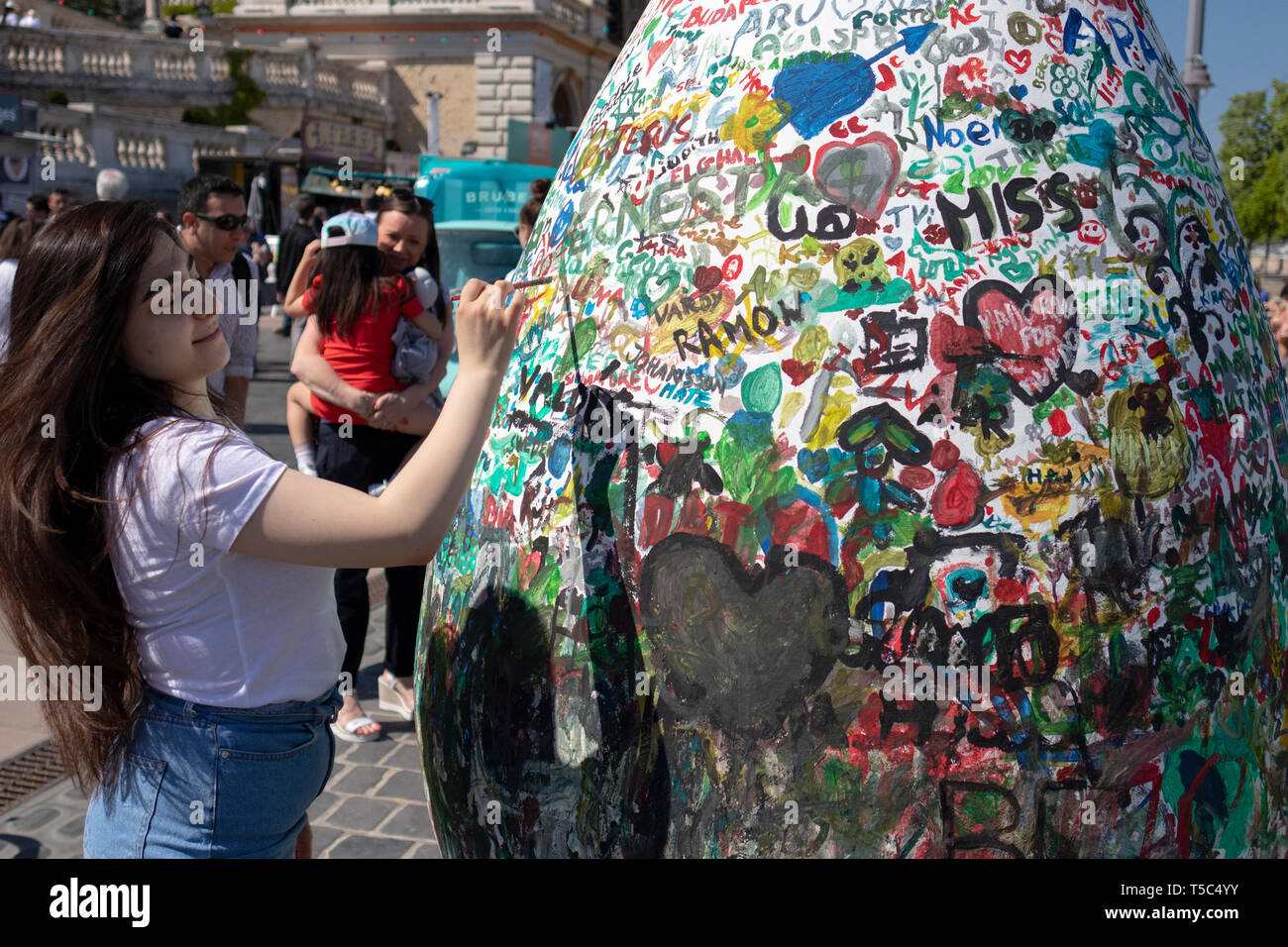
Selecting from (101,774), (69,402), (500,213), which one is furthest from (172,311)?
(500,213)

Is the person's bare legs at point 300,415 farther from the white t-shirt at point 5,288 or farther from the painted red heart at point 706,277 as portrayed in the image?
the painted red heart at point 706,277

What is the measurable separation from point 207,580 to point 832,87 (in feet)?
3.97

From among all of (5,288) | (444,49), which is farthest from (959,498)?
(444,49)

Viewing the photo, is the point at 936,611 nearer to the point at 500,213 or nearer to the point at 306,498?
the point at 306,498

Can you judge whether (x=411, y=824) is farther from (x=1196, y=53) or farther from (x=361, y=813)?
(x=1196, y=53)

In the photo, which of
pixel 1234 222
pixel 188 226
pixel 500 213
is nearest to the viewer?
pixel 1234 222

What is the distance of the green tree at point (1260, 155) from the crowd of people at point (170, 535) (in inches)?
1651

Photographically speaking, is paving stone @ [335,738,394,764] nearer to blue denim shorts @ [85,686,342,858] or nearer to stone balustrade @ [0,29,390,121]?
blue denim shorts @ [85,686,342,858]

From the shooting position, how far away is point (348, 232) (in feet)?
15.8

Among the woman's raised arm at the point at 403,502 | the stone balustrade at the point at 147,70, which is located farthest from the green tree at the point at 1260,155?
the woman's raised arm at the point at 403,502

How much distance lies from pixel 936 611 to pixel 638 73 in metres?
1.05

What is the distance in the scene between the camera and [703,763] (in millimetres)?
1765

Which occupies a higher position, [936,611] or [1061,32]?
[1061,32]

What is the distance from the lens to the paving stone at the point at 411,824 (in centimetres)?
398
